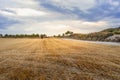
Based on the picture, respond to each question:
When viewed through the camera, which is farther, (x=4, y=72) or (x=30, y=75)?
(x=4, y=72)

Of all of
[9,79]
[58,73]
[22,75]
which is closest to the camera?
[9,79]

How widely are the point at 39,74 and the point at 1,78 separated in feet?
3.75

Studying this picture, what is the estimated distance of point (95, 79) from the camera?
605 cm

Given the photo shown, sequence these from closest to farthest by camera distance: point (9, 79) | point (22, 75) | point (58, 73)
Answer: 1. point (9, 79)
2. point (22, 75)
3. point (58, 73)

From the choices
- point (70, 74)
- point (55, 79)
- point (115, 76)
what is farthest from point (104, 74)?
point (55, 79)

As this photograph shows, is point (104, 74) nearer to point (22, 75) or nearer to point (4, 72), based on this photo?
point (22, 75)

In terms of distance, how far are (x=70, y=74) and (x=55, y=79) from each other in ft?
2.78

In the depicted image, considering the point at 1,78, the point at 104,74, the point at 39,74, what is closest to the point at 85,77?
the point at 104,74

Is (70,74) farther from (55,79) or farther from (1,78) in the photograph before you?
(1,78)

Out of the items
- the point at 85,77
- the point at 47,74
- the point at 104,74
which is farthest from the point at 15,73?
the point at 104,74

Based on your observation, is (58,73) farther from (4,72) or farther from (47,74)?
(4,72)

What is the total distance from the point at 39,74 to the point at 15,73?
76cm

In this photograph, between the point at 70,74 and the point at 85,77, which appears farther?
the point at 70,74

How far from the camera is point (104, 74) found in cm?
672
